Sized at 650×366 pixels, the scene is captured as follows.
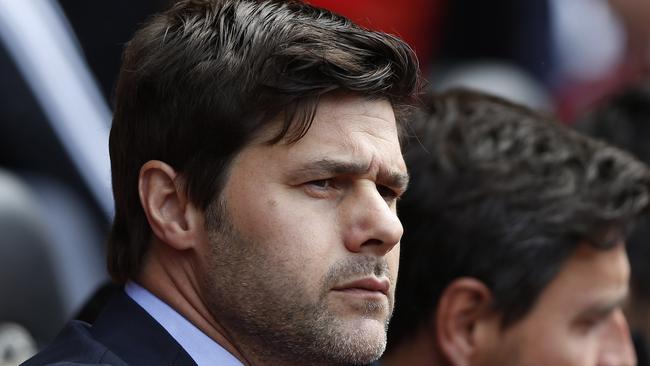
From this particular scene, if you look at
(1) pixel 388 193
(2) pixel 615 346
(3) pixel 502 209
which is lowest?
(2) pixel 615 346

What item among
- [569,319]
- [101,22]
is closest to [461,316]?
[569,319]

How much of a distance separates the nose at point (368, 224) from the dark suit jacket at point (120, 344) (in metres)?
0.42

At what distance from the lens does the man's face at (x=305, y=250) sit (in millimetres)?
2732

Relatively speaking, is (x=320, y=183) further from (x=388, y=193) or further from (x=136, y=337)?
(x=136, y=337)

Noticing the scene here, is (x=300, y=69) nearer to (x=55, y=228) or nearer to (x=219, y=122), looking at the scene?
(x=219, y=122)

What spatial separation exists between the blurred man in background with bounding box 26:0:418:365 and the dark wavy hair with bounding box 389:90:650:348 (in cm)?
88

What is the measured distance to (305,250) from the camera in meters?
2.73

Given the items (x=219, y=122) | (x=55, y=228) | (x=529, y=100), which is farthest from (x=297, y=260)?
(x=529, y=100)

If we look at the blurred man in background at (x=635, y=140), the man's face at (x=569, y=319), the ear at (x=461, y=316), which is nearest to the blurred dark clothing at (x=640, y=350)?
the blurred man in background at (x=635, y=140)

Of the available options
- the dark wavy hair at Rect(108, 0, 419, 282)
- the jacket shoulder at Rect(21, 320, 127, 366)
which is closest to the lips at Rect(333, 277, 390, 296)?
the dark wavy hair at Rect(108, 0, 419, 282)

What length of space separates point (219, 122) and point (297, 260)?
33 cm

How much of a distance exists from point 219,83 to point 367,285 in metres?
0.52

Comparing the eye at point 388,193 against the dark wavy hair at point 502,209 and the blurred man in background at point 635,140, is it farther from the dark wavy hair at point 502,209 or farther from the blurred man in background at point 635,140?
the blurred man in background at point 635,140

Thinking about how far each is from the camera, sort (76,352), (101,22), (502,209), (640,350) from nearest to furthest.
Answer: (76,352)
(502,209)
(640,350)
(101,22)
